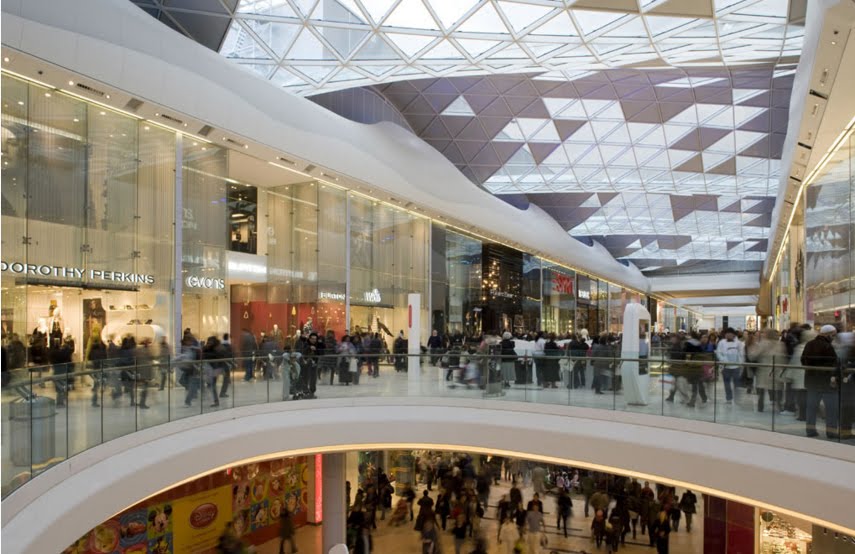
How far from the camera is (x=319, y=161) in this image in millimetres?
20906

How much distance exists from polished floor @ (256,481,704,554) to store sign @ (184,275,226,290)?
335 inches

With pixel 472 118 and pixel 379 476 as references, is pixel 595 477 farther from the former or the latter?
pixel 472 118

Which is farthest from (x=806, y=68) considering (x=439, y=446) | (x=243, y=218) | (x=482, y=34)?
(x=243, y=218)

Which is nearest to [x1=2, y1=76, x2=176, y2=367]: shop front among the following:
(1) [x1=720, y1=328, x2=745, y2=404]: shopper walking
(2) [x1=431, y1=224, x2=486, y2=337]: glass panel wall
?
(1) [x1=720, y1=328, x2=745, y2=404]: shopper walking

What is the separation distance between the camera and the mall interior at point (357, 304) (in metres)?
10.0

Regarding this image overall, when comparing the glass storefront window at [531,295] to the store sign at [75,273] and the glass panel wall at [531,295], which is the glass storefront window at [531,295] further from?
the store sign at [75,273]

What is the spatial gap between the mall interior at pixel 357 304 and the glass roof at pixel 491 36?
100 mm

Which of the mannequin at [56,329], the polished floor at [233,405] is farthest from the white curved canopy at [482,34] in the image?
the polished floor at [233,405]

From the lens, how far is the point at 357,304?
84.3 feet

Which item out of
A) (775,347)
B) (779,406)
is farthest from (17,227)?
(775,347)

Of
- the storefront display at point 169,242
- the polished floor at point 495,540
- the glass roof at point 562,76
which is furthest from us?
the polished floor at point 495,540

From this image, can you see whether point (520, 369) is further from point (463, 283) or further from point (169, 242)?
point (463, 283)

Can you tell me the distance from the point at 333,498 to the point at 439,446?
203 inches

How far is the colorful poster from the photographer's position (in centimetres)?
1658
